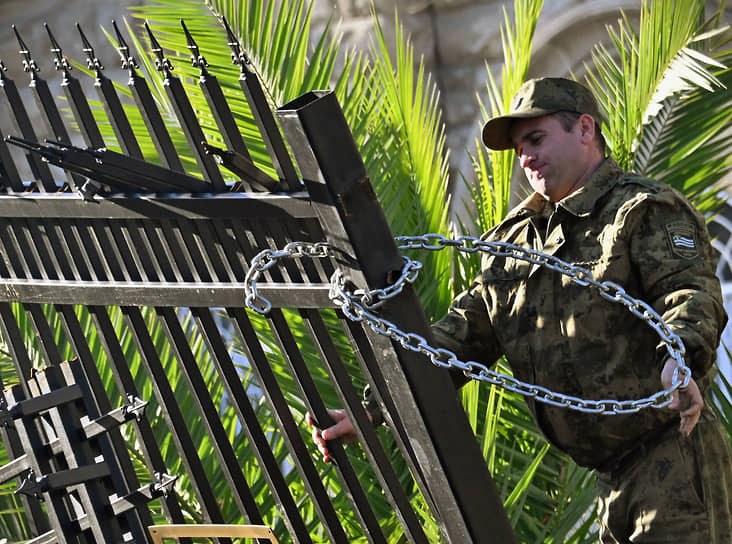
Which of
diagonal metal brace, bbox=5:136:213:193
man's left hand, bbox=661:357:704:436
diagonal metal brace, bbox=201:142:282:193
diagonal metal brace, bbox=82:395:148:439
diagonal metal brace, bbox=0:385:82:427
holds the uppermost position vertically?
diagonal metal brace, bbox=5:136:213:193

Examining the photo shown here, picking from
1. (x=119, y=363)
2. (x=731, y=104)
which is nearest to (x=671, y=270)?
(x=119, y=363)

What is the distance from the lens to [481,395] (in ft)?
10.6

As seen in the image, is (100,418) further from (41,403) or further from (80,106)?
(80,106)

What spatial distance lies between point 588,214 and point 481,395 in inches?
43.0

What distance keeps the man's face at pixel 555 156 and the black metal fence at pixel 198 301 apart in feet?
2.20

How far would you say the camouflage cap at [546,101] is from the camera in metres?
2.32

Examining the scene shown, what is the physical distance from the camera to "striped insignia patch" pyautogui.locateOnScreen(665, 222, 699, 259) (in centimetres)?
215

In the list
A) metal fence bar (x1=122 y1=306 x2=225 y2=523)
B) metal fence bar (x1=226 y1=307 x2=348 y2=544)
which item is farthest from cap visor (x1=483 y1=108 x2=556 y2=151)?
metal fence bar (x1=122 y1=306 x2=225 y2=523)

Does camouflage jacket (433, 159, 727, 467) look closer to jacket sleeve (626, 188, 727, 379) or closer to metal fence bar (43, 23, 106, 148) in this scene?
jacket sleeve (626, 188, 727, 379)

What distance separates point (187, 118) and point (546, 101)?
2.70ft

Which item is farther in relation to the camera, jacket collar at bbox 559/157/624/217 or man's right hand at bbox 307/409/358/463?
jacket collar at bbox 559/157/624/217

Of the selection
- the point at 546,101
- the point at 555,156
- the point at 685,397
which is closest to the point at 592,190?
the point at 555,156

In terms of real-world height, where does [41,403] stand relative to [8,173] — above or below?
below

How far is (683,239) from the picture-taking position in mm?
2162
